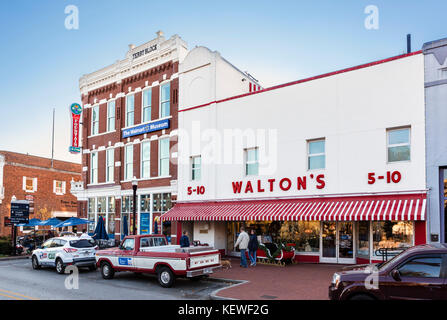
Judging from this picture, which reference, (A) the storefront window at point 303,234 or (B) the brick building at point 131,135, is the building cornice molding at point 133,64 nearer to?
(B) the brick building at point 131,135

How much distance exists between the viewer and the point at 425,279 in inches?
271

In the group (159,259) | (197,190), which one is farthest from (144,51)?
(159,259)

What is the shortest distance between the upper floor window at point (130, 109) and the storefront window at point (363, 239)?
52.9 ft

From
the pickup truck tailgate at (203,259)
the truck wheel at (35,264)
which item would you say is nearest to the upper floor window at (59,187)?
the truck wheel at (35,264)

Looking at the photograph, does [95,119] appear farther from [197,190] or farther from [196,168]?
[197,190]

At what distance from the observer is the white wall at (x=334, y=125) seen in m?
14.5

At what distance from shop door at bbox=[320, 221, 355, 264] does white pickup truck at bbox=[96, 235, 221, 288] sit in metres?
6.02

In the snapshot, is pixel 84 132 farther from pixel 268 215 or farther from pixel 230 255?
pixel 268 215

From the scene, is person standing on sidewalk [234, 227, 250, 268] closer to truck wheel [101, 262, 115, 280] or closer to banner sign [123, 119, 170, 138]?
truck wheel [101, 262, 115, 280]

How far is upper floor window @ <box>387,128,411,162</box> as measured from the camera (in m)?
14.6

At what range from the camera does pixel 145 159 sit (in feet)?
79.6

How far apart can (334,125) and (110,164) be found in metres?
16.6

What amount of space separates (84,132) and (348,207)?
21.0 meters
